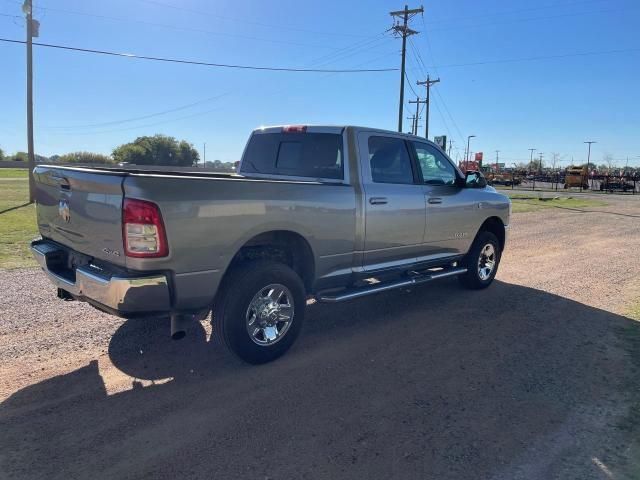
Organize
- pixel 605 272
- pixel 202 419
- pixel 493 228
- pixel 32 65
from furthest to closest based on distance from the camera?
pixel 32 65 → pixel 605 272 → pixel 493 228 → pixel 202 419

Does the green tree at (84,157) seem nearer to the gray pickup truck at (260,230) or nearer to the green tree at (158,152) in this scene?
the green tree at (158,152)

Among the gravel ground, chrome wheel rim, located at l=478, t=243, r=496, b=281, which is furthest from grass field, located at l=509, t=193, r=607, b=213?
the gravel ground

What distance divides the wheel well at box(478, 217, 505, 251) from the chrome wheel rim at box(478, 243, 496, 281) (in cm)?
25

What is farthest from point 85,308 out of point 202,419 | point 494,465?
point 494,465

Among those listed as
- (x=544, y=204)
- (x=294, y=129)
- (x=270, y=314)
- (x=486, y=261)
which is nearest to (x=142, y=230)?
(x=270, y=314)

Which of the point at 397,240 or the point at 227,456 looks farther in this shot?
the point at 397,240

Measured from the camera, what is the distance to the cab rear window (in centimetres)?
498

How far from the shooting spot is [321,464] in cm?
283

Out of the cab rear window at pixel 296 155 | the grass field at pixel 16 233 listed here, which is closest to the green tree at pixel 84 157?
the grass field at pixel 16 233

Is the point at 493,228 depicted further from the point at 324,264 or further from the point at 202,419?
the point at 202,419

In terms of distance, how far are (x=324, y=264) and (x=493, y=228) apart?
3570mm

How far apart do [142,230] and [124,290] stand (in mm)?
428

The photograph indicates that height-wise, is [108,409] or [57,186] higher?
[57,186]

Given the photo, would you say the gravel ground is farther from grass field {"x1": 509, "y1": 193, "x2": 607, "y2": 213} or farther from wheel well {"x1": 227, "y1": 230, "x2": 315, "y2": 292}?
grass field {"x1": 509, "y1": 193, "x2": 607, "y2": 213}
